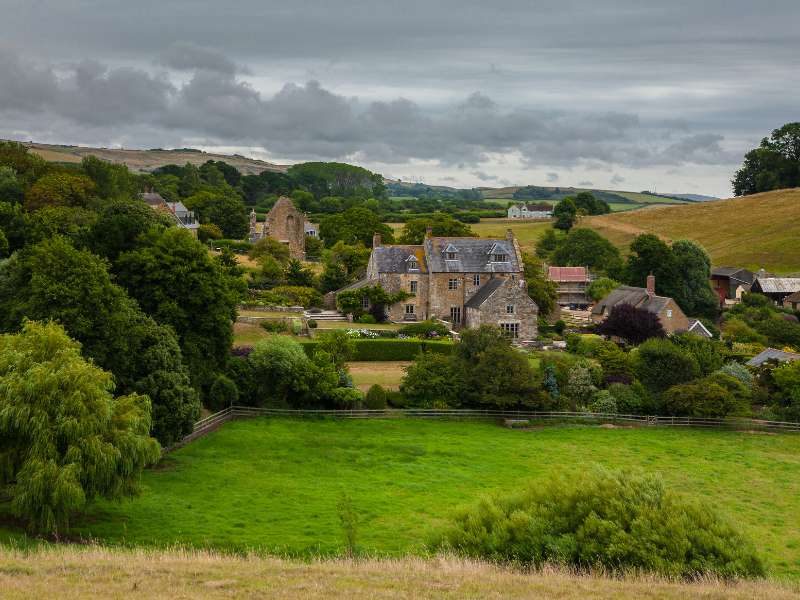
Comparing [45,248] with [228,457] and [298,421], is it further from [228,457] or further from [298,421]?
[298,421]

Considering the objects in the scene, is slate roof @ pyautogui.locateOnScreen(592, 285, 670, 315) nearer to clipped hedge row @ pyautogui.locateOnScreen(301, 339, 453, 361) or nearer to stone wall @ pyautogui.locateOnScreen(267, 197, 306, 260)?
clipped hedge row @ pyautogui.locateOnScreen(301, 339, 453, 361)

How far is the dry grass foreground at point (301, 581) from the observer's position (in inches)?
786

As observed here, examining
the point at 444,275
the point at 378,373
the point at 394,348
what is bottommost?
the point at 378,373

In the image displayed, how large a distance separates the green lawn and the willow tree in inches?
72.8

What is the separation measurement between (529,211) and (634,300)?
11580 centimetres

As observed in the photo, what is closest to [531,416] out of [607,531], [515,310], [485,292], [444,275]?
[515,310]

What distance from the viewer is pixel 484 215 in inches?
6540

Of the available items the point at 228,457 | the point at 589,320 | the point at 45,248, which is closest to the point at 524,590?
the point at 228,457

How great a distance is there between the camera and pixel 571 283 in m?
99.4

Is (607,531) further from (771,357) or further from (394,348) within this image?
(771,357)

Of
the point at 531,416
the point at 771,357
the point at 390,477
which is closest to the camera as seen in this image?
the point at 390,477

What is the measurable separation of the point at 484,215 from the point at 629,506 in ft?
473

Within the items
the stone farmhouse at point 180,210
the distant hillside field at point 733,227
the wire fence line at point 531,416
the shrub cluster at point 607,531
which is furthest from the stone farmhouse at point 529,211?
the shrub cluster at point 607,531

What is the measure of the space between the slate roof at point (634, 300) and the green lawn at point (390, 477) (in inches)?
933
